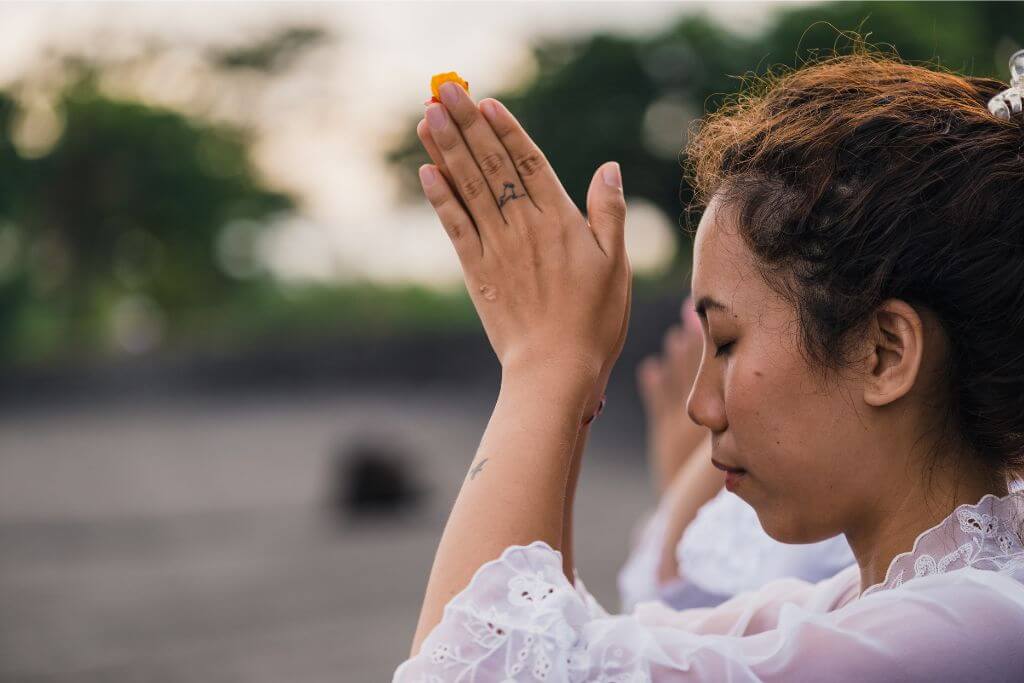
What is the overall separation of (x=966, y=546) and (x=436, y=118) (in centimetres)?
95

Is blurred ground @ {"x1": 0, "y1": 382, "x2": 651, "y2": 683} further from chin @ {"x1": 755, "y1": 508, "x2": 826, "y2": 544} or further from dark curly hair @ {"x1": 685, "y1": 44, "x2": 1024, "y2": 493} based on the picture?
dark curly hair @ {"x1": 685, "y1": 44, "x2": 1024, "y2": 493}

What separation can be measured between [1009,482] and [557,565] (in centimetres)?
76

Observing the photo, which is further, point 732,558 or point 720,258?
point 732,558

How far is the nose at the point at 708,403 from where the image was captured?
5.37ft

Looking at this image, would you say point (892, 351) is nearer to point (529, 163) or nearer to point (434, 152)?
point (529, 163)

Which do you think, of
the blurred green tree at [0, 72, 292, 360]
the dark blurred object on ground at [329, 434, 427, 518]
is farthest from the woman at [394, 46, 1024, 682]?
the blurred green tree at [0, 72, 292, 360]

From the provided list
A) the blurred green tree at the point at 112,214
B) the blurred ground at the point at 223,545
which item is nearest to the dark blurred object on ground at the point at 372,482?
the blurred ground at the point at 223,545

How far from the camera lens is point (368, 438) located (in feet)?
45.0

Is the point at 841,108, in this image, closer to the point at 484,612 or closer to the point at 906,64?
the point at 906,64

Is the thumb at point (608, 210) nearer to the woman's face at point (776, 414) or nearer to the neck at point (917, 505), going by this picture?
the woman's face at point (776, 414)

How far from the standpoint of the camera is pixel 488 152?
158 centimetres

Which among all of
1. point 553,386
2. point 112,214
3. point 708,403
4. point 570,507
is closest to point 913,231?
point 708,403

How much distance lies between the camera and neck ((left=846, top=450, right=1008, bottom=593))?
1575 millimetres

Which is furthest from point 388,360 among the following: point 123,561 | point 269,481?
point 123,561
